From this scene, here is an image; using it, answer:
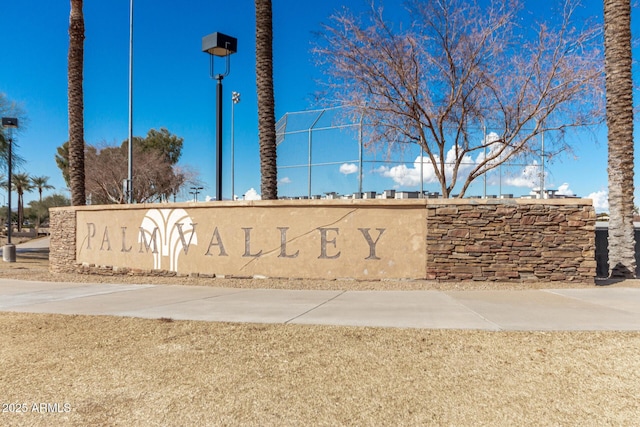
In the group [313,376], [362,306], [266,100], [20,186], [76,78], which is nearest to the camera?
[313,376]

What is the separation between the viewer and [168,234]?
12492 millimetres

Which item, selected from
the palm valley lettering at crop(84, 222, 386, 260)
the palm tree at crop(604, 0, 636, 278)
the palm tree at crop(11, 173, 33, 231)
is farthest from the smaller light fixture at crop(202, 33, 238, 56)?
the palm tree at crop(11, 173, 33, 231)

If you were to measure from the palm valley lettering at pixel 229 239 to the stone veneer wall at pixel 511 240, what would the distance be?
1.45 meters

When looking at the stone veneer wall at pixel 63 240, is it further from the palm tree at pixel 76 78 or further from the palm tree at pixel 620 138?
the palm tree at pixel 620 138

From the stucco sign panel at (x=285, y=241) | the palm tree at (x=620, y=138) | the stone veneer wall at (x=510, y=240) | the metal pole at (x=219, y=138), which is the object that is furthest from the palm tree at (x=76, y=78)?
the palm tree at (x=620, y=138)

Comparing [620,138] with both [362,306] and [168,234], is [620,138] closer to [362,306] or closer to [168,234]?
[362,306]

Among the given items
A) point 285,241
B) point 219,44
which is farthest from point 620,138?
point 219,44

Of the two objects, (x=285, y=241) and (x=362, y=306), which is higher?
(x=285, y=241)

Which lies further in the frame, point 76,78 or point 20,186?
point 20,186

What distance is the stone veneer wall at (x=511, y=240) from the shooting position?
33.4 ft

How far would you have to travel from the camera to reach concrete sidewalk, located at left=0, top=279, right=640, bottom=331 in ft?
21.1

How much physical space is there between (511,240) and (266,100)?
24.7ft

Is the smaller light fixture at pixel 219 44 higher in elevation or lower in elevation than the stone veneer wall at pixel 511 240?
higher

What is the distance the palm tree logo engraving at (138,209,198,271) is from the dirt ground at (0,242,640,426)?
602cm
